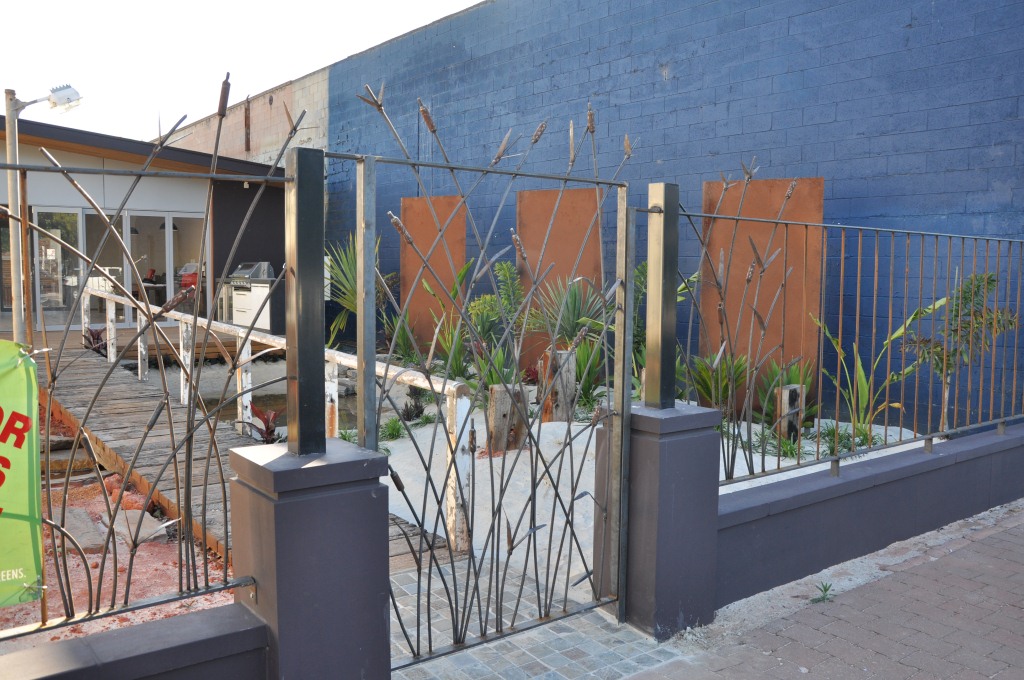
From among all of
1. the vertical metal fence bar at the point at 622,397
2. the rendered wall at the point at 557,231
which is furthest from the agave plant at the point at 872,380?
the rendered wall at the point at 557,231

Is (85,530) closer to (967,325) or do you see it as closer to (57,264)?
(967,325)

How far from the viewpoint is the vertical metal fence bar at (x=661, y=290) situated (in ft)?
11.0

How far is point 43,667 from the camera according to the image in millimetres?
2021

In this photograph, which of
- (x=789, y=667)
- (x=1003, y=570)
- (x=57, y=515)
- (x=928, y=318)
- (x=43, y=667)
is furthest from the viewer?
(x=928, y=318)

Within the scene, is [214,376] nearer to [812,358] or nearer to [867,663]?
[812,358]

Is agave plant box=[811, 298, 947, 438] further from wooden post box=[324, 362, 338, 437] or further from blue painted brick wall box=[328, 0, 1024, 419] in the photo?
wooden post box=[324, 362, 338, 437]

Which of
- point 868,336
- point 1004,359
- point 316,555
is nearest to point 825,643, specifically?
point 316,555

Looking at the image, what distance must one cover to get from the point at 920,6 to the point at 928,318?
2491 mm

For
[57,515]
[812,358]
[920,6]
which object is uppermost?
[920,6]

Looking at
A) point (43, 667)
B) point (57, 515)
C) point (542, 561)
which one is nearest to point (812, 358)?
point (542, 561)

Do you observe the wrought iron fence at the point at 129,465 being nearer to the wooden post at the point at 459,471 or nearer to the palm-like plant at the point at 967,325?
the wooden post at the point at 459,471

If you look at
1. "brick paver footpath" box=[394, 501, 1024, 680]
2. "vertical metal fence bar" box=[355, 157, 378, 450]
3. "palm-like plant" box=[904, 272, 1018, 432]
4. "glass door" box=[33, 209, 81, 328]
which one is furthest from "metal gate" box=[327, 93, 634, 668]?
"glass door" box=[33, 209, 81, 328]

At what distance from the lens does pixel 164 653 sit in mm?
2160

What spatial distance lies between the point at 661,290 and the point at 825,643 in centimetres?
152
